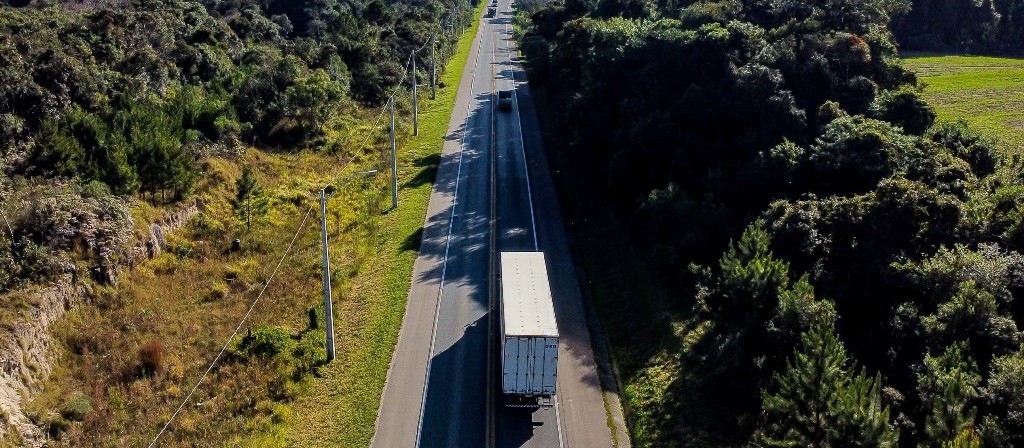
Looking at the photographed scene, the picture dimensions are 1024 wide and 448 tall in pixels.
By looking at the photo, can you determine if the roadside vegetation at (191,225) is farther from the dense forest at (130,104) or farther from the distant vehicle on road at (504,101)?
the distant vehicle on road at (504,101)

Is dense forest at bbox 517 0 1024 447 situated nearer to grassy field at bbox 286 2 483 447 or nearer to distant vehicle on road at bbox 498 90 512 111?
grassy field at bbox 286 2 483 447

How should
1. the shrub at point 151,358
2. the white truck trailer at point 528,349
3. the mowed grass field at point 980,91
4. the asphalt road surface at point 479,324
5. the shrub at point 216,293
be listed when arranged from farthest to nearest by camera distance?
the mowed grass field at point 980,91 < the shrub at point 216,293 < the shrub at point 151,358 < the asphalt road surface at point 479,324 < the white truck trailer at point 528,349

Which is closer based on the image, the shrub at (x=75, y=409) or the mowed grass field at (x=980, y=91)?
the shrub at (x=75, y=409)

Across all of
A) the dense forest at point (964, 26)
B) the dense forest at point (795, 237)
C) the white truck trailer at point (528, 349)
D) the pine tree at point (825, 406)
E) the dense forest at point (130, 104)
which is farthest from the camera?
the dense forest at point (964, 26)

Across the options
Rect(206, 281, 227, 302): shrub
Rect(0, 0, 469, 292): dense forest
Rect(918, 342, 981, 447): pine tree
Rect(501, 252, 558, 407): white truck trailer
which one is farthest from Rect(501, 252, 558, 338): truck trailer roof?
Rect(0, 0, 469, 292): dense forest

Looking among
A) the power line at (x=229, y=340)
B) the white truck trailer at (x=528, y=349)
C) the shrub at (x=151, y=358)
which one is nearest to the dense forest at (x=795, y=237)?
the white truck trailer at (x=528, y=349)

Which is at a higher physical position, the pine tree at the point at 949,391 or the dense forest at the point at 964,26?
the dense forest at the point at 964,26

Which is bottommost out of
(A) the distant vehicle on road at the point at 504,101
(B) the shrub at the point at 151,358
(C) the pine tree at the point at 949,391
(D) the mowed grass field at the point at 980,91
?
(B) the shrub at the point at 151,358
